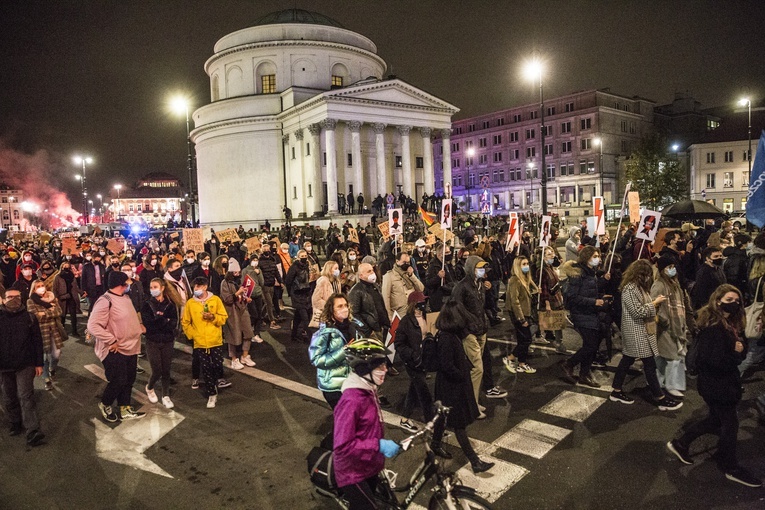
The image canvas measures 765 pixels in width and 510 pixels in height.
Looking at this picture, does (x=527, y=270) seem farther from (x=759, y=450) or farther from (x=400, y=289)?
(x=759, y=450)

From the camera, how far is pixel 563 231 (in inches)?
1438

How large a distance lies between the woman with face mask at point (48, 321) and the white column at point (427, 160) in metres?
44.3

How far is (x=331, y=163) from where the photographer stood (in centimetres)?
4644

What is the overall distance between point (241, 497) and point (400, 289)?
4.18 metres

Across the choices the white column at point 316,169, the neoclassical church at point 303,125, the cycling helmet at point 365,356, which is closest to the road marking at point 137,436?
the cycling helmet at point 365,356

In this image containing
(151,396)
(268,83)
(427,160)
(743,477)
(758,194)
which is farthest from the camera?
(268,83)

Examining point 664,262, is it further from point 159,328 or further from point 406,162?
point 406,162

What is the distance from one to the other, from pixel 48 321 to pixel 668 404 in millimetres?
9488

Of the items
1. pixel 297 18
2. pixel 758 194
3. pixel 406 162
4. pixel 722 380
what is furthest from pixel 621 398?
pixel 297 18

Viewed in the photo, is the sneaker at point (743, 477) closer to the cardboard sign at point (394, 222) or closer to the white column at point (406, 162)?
the cardboard sign at point (394, 222)

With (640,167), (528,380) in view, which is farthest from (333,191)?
(528,380)

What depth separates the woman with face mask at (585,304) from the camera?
7918mm

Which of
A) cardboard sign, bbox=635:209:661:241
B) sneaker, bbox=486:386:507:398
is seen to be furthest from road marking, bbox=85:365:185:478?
cardboard sign, bbox=635:209:661:241

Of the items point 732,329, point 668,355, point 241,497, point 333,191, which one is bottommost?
point 241,497
